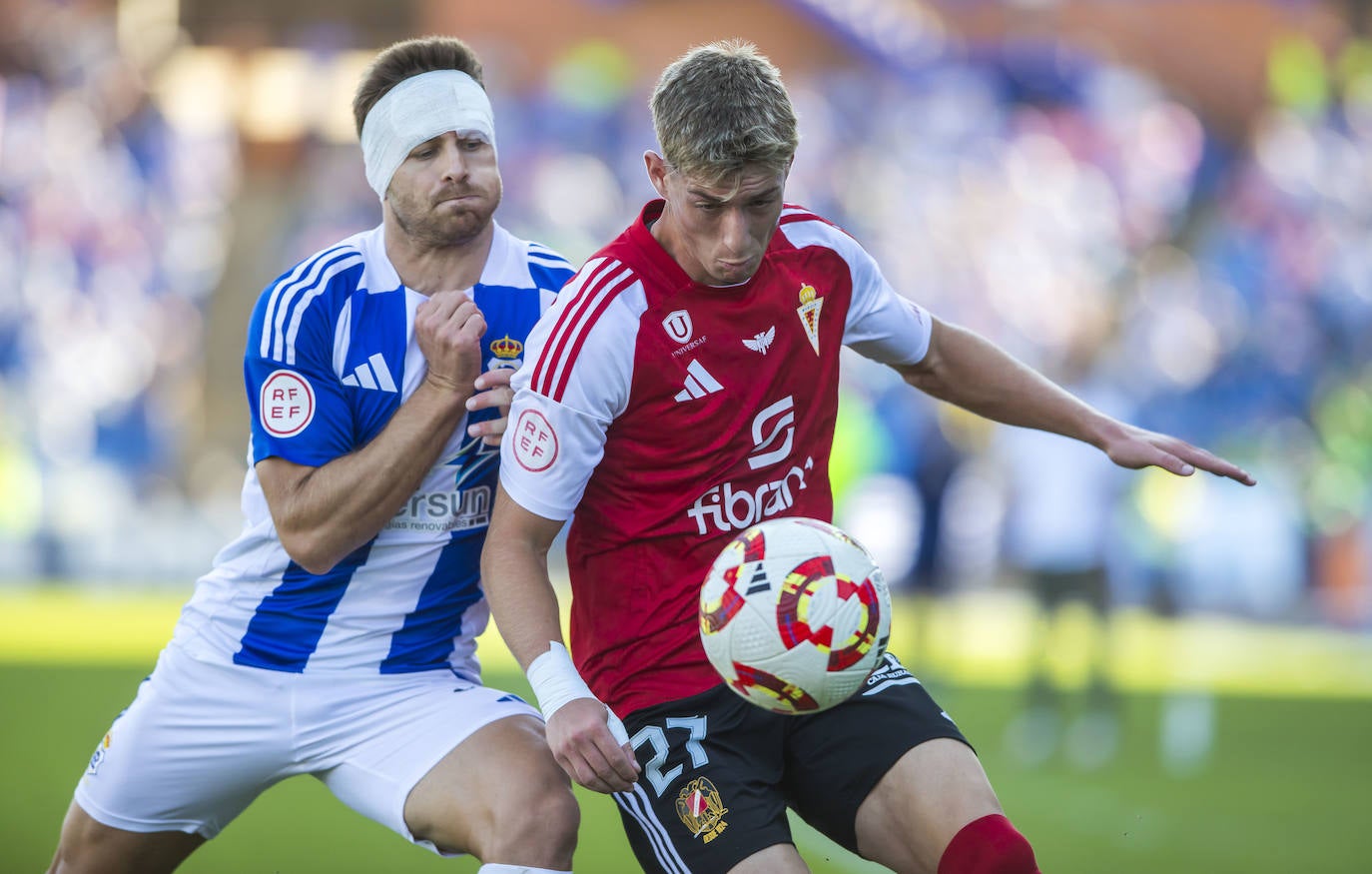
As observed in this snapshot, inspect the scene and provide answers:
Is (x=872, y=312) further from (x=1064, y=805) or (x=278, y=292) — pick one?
(x=1064, y=805)

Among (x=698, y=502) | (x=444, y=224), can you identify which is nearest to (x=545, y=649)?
(x=698, y=502)

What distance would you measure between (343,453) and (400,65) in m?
1.11

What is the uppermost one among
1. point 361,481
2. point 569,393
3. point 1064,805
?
point 569,393

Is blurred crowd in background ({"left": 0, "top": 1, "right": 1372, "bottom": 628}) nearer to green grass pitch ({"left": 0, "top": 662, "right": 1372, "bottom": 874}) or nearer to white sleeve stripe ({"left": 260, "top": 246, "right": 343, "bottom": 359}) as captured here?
green grass pitch ({"left": 0, "top": 662, "right": 1372, "bottom": 874})

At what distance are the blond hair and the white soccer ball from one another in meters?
0.84

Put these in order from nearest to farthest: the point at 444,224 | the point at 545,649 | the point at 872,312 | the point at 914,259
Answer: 1. the point at 545,649
2. the point at 444,224
3. the point at 872,312
4. the point at 914,259

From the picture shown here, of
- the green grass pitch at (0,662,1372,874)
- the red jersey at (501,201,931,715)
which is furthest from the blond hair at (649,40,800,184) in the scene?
the green grass pitch at (0,662,1372,874)

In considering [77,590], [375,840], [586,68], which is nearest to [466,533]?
[375,840]

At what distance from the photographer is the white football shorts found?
12.6 ft

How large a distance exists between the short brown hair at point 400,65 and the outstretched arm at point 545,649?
4.18 feet

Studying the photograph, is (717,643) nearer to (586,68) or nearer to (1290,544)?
(1290,544)

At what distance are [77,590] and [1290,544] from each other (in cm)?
1352

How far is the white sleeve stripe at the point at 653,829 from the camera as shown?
136 inches

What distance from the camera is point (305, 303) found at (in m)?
3.82
